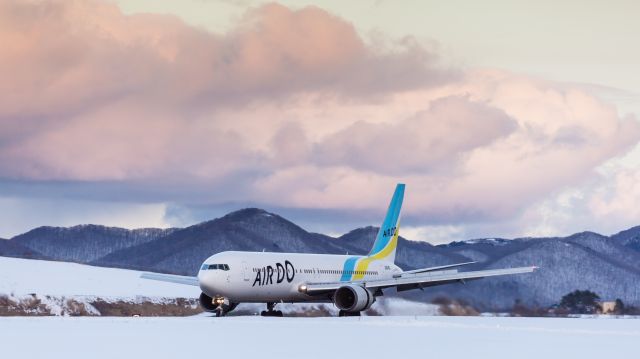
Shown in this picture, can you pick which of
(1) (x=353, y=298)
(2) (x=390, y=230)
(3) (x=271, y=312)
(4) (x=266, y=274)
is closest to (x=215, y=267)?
(4) (x=266, y=274)

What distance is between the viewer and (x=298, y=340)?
4706 centimetres

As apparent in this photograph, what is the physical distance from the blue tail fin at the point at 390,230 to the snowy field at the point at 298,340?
35.0 meters

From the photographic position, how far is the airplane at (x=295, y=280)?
75.2 metres

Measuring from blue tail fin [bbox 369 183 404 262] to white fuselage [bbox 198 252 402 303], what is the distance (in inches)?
317

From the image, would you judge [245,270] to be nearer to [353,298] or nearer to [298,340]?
[353,298]

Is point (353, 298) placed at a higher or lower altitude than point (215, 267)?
lower

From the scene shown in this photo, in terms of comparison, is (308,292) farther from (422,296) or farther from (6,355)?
(6,355)

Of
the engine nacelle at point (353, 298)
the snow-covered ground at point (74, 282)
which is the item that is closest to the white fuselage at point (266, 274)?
the engine nacelle at point (353, 298)

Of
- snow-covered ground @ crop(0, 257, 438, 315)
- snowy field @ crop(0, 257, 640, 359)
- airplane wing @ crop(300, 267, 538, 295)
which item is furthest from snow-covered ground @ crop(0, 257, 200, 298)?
snowy field @ crop(0, 257, 640, 359)

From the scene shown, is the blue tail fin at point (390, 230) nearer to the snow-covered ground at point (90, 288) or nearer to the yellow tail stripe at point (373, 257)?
the yellow tail stripe at point (373, 257)

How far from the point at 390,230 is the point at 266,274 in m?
25.4

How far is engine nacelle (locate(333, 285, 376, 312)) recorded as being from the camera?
3191 inches

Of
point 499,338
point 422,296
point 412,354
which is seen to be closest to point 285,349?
point 412,354

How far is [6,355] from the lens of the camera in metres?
37.7
